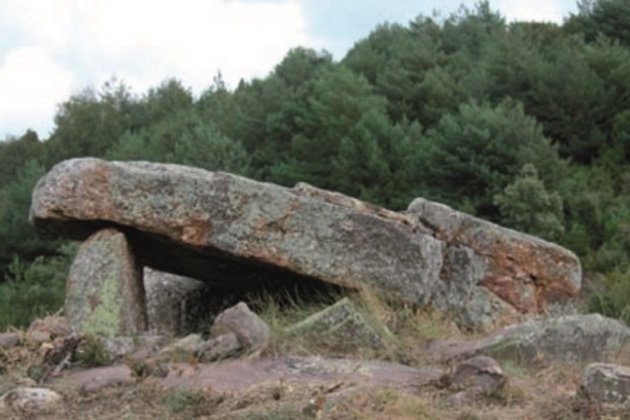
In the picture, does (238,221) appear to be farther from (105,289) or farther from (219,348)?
(219,348)

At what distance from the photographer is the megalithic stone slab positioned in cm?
881

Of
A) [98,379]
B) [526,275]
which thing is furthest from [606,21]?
[98,379]

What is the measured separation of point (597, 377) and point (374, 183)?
16334mm

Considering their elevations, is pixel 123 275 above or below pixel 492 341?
above

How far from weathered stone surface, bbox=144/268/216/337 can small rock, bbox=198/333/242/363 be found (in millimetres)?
2962

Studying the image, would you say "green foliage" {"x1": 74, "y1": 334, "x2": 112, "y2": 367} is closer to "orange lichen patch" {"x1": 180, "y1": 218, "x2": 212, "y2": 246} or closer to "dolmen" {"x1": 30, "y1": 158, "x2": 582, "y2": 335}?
"dolmen" {"x1": 30, "y1": 158, "x2": 582, "y2": 335}

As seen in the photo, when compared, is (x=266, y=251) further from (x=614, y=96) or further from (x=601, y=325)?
(x=614, y=96)

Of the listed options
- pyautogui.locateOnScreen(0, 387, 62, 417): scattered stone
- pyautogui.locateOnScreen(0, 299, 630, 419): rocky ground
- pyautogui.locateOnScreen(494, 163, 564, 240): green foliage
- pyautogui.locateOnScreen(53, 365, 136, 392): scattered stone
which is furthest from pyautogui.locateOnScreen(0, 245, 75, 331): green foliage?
pyautogui.locateOnScreen(0, 387, 62, 417): scattered stone

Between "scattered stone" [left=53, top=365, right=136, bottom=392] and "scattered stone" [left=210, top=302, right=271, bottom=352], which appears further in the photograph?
"scattered stone" [left=210, top=302, right=271, bottom=352]

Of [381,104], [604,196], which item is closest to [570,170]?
[604,196]

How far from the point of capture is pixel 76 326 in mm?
8461

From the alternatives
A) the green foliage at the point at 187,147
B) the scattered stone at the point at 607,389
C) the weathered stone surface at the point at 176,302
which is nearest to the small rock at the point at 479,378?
the scattered stone at the point at 607,389

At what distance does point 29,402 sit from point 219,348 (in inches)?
46.5

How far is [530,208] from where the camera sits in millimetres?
18656
